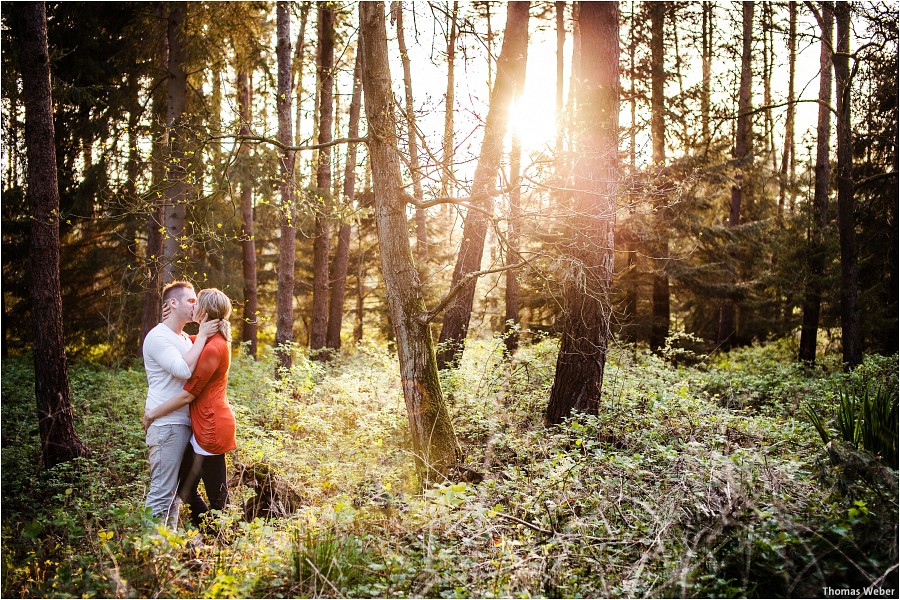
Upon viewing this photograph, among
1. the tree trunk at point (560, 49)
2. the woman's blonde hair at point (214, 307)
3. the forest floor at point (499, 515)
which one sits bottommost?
the forest floor at point (499, 515)

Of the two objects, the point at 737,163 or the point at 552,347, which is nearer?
the point at 552,347

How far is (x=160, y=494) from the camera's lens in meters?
4.02

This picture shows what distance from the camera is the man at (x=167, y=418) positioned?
403 cm

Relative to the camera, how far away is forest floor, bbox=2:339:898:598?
3.16m

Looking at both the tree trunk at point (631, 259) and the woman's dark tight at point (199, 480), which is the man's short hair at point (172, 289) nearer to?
the woman's dark tight at point (199, 480)

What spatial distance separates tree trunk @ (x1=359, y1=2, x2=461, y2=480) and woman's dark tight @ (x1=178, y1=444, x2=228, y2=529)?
72.1 inches

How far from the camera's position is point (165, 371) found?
4.12 m

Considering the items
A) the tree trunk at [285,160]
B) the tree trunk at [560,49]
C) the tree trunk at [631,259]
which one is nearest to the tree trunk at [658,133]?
the tree trunk at [631,259]

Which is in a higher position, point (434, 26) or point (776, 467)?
point (434, 26)

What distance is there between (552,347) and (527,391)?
2.04m

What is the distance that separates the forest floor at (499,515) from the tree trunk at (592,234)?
0.41 meters

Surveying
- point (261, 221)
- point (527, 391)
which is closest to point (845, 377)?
point (527, 391)

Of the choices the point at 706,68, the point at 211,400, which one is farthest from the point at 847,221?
the point at 211,400

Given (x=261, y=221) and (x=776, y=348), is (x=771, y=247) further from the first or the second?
(x=261, y=221)
